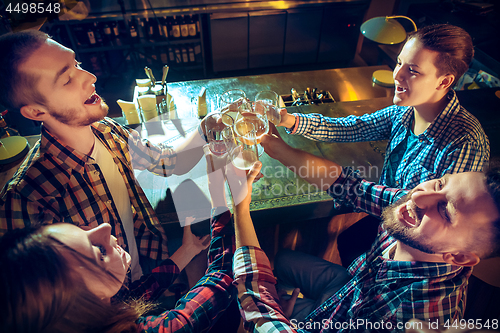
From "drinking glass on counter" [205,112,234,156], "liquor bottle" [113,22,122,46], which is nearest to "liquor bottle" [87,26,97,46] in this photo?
"liquor bottle" [113,22,122,46]

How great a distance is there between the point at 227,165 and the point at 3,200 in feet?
3.18

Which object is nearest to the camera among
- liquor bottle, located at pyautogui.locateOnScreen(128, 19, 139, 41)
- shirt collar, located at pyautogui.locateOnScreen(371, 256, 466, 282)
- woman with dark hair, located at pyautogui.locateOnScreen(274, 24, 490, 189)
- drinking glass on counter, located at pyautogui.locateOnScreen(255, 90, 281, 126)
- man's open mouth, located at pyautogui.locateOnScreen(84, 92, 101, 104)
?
shirt collar, located at pyautogui.locateOnScreen(371, 256, 466, 282)

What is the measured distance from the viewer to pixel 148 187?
1.74 meters

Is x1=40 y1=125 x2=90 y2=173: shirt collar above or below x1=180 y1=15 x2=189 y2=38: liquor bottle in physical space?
above

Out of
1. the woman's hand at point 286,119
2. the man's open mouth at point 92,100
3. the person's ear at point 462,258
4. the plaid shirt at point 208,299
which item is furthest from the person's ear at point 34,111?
the person's ear at point 462,258

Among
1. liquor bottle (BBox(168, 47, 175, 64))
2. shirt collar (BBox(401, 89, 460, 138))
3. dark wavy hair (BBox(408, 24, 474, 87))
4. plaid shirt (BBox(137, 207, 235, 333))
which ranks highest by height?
dark wavy hair (BBox(408, 24, 474, 87))

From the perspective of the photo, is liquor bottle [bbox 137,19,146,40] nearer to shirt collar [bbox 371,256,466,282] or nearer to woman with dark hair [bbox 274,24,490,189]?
woman with dark hair [bbox 274,24,490,189]

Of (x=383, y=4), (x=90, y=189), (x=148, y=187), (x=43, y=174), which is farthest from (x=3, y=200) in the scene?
(x=383, y=4)

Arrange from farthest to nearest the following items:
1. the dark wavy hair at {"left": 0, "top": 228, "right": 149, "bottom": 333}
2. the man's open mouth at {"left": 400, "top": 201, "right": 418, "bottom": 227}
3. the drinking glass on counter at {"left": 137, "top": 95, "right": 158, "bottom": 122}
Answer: the drinking glass on counter at {"left": 137, "top": 95, "right": 158, "bottom": 122}
the man's open mouth at {"left": 400, "top": 201, "right": 418, "bottom": 227}
the dark wavy hair at {"left": 0, "top": 228, "right": 149, "bottom": 333}

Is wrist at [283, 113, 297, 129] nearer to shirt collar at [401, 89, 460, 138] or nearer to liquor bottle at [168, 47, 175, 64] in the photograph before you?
shirt collar at [401, 89, 460, 138]

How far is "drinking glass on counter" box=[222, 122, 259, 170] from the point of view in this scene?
1429 mm

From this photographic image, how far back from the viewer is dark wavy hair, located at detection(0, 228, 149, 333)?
0.73 meters

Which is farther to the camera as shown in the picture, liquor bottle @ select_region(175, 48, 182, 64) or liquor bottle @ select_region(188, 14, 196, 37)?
liquor bottle @ select_region(175, 48, 182, 64)

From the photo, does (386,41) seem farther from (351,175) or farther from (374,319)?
(374,319)
